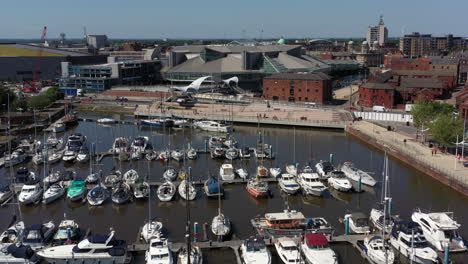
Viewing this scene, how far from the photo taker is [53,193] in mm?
27484

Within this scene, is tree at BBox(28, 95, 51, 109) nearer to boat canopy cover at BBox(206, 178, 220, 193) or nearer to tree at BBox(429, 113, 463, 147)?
boat canopy cover at BBox(206, 178, 220, 193)

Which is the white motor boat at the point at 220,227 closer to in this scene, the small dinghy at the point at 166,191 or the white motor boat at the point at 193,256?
the white motor boat at the point at 193,256

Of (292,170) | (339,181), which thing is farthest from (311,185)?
(292,170)

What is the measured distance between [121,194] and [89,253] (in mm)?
8003

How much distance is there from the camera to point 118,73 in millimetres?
82062

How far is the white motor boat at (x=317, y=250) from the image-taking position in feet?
61.6

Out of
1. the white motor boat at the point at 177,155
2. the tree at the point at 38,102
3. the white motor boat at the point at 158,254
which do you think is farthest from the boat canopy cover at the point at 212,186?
the tree at the point at 38,102

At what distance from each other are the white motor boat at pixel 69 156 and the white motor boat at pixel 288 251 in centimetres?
2220

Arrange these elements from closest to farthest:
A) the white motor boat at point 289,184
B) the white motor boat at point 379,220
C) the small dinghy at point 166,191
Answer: the white motor boat at point 379,220
the small dinghy at point 166,191
the white motor boat at point 289,184

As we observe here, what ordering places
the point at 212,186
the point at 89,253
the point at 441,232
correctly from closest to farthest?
the point at 89,253, the point at 441,232, the point at 212,186

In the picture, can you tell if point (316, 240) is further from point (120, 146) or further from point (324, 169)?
point (120, 146)

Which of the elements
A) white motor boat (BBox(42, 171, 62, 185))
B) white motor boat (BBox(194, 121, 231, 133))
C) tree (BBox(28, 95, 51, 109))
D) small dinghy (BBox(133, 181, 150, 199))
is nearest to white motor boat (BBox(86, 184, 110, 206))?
small dinghy (BBox(133, 181, 150, 199))

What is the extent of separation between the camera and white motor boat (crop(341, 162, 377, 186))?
30.4 metres

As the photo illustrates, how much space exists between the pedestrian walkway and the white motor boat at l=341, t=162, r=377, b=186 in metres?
4.72
